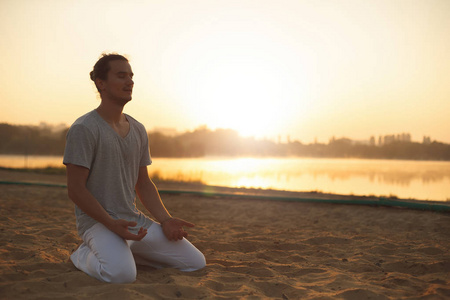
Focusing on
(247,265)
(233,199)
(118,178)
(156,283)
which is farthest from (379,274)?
(233,199)

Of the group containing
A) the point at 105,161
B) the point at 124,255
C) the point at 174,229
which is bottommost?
the point at 124,255

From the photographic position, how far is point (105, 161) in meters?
2.94

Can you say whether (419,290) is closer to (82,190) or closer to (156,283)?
(156,283)

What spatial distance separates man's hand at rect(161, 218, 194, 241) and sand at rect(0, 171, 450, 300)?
0.28m

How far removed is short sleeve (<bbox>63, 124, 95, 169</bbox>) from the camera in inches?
108

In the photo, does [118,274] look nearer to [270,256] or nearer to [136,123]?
[136,123]

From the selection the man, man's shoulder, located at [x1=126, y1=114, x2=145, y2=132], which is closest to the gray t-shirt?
the man

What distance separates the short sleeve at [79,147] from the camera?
2.75 m

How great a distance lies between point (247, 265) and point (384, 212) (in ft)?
12.6

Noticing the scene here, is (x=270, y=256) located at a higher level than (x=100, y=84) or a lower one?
lower

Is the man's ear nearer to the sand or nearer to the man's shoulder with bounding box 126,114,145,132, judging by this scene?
the man's shoulder with bounding box 126,114,145,132

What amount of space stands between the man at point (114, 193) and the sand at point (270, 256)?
14cm

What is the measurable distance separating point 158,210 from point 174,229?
264 mm

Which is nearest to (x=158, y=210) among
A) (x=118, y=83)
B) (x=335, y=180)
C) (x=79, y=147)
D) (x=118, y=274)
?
(x=118, y=274)
